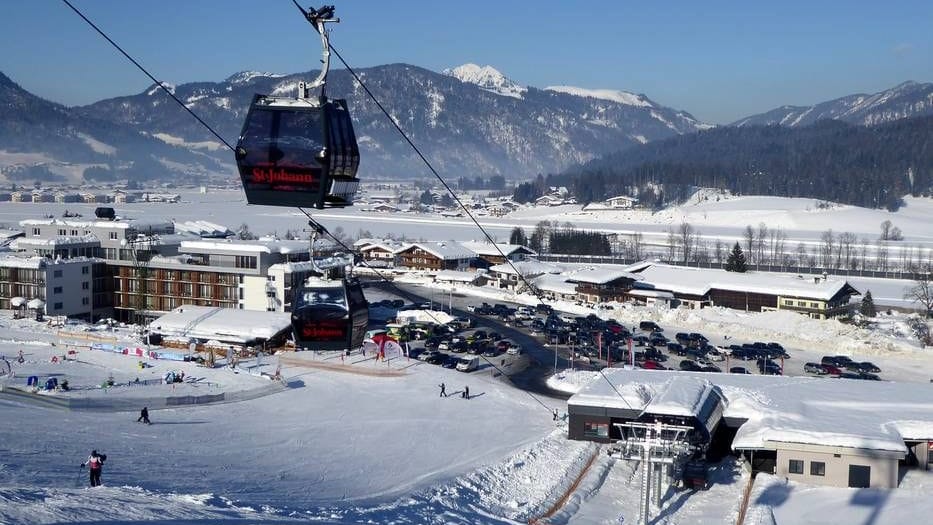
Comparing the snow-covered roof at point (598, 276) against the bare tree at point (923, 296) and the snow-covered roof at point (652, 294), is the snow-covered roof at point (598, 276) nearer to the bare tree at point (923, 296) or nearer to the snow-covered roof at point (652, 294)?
Answer: the snow-covered roof at point (652, 294)

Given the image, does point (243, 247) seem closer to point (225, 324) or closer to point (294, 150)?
point (225, 324)

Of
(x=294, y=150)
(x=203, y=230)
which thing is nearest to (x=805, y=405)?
(x=294, y=150)

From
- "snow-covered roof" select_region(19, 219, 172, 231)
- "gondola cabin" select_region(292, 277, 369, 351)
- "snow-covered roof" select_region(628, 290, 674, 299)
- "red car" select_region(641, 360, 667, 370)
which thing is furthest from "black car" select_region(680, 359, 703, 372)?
"snow-covered roof" select_region(19, 219, 172, 231)

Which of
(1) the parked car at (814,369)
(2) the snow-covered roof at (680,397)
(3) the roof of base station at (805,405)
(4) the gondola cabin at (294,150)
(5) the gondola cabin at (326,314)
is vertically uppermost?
(4) the gondola cabin at (294,150)

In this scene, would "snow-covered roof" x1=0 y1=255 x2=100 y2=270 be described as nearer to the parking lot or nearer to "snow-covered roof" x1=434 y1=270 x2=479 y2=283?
the parking lot

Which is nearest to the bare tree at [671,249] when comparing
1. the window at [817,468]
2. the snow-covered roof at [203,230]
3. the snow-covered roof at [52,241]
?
the snow-covered roof at [203,230]

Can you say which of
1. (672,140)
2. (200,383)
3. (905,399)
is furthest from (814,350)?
(672,140)

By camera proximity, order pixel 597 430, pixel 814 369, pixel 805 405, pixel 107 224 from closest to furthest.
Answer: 1. pixel 597 430
2. pixel 805 405
3. pixel 814 369
4. pixel 107 224
